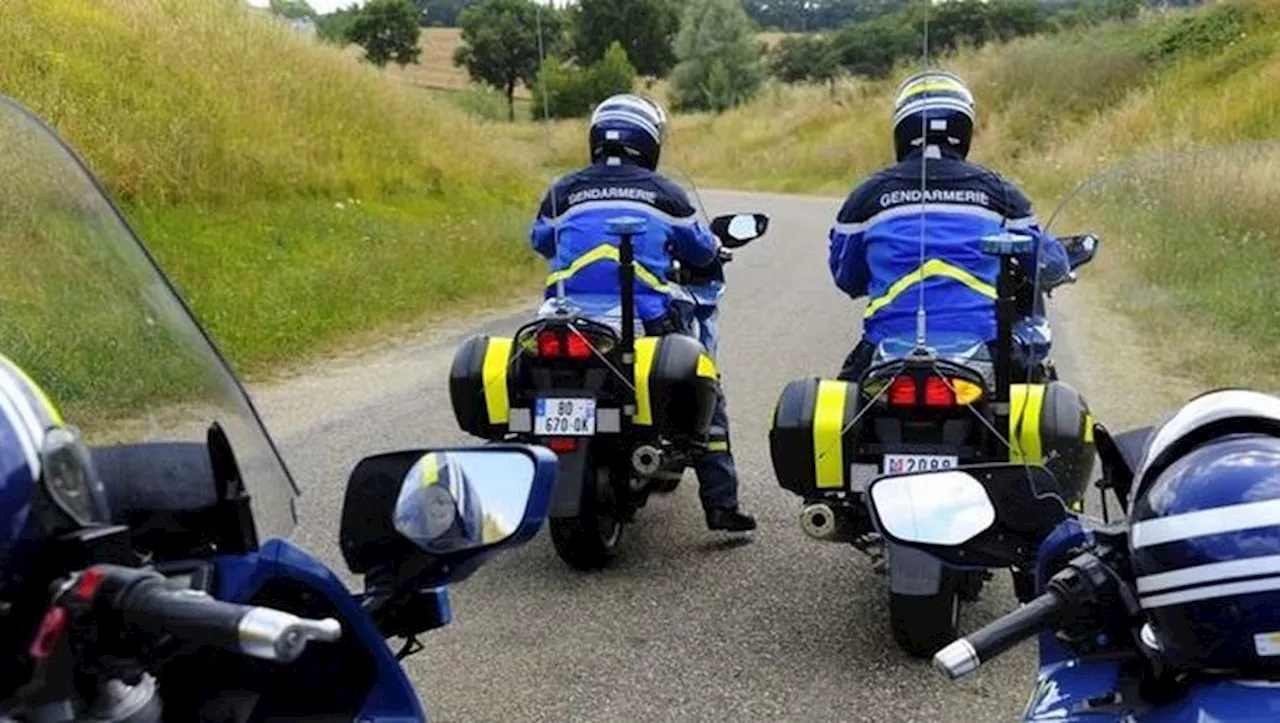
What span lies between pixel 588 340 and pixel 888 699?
188 cm

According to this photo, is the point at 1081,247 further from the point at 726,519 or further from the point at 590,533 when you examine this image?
the point at 726,519

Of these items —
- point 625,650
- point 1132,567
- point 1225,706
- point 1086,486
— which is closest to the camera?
point 1225,706

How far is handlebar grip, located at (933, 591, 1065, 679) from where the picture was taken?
1.71 metres

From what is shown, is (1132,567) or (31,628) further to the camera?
(1132,567)

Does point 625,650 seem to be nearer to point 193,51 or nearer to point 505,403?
point 505,403

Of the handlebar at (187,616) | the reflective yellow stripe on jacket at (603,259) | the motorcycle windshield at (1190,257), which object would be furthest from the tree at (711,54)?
the handlebar at (187,616)

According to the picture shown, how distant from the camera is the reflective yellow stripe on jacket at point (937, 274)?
536cm

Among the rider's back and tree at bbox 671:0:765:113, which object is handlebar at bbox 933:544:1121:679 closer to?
the rider's back

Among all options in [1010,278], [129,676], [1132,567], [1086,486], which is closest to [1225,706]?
[1132,567]

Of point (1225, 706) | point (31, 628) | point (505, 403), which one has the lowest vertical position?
point (505, 403)

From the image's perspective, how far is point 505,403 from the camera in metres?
5.91

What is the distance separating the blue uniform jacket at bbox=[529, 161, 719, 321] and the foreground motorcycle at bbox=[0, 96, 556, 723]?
4159 mm

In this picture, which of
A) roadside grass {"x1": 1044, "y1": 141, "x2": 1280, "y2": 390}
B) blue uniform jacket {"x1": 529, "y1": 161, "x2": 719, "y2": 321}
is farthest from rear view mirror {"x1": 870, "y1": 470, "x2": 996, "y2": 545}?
blue uniform jacket {"x1": 529, "y1": 161, "x2": 719, "y2": 321}

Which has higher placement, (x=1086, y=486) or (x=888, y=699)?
(x=1086, y=486)
